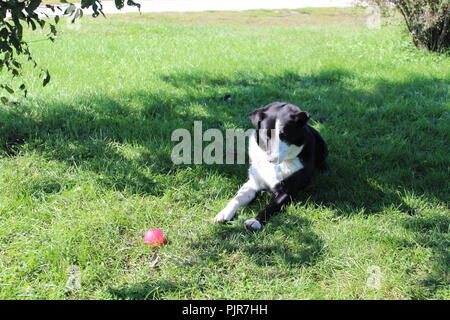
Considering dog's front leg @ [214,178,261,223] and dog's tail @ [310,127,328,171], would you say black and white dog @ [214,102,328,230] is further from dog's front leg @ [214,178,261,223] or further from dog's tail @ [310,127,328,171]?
dog's tail @ [310,127,328,171]

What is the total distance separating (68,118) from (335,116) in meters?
3.03

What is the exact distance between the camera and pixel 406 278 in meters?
2.75

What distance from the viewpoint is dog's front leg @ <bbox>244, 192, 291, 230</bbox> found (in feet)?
10.6

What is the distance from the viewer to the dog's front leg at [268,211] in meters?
3.22

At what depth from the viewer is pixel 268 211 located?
3.38 metres

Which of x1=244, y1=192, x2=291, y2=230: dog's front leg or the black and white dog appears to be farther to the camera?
the black and white dog

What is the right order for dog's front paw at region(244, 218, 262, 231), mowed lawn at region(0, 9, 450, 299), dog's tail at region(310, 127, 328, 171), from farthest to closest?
dog's tail at region(310, 127, 328, 171)
dog's front paw at region(244, 218, 262, 231)
mowed lawn at region(0, 9, 450, 299)

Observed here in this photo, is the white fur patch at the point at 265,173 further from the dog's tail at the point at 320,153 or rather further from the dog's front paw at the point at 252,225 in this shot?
the dog's tail at the point at 320,153

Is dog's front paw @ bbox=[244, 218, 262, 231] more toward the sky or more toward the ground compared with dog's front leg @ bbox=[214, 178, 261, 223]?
more toward the ground

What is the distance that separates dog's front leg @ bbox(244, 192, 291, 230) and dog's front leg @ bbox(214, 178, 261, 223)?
6.6 inches

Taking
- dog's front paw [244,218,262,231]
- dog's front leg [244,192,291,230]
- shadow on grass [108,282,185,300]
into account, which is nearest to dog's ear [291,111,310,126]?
dog's front leg [244,192,291,230]

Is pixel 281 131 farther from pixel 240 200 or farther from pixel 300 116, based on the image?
pixel 240 200
